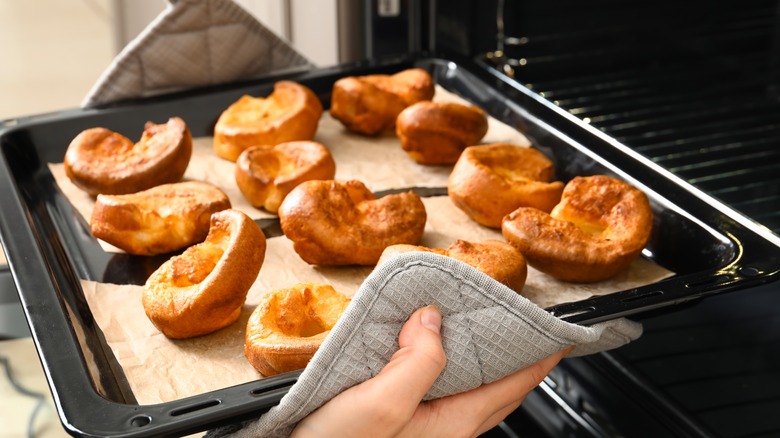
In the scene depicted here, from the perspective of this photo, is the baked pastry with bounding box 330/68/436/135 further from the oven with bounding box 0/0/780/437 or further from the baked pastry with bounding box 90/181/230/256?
the baked pastry with bounding box 90/181/230/256

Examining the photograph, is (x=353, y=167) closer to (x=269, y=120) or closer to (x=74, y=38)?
(x=269, y=120)

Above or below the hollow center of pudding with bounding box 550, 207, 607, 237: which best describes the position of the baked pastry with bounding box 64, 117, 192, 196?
above

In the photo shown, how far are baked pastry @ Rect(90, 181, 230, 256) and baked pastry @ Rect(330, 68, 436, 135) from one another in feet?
1.24

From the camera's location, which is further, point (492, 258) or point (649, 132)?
point (649, 132)

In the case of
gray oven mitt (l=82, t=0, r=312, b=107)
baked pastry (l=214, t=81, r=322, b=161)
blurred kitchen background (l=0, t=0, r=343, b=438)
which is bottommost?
blurred kitchen background (l=0, t=0, r=343, b=438)

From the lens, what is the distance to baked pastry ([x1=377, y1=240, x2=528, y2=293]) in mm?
1160

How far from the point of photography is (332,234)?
128 centimetres

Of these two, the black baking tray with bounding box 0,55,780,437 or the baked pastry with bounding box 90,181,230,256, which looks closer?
the black baking tray with bounding box 0,55,780,437

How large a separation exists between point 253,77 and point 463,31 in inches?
16.1

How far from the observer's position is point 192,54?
5.82 feet

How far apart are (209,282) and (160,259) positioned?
0.81ft

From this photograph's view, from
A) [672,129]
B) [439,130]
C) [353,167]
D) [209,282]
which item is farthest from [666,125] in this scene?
[209,282]

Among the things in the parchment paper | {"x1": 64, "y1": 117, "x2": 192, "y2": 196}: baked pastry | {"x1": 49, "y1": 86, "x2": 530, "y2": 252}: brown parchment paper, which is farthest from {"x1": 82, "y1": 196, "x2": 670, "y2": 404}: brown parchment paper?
{"x1": 64, "y1": 117, "x2": 192, "y2": 196}: baked pastry

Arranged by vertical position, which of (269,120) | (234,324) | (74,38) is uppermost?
(269,120)
